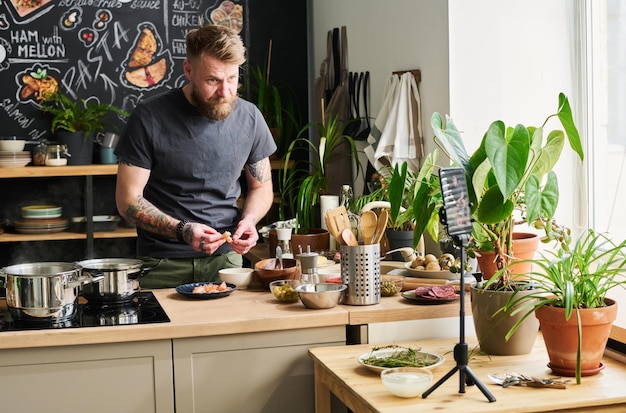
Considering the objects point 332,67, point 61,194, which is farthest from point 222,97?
point 61,194

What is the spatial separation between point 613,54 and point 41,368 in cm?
244

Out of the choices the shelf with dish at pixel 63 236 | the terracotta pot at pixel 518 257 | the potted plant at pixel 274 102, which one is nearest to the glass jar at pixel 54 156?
the shelf with dish at pixel 63 236

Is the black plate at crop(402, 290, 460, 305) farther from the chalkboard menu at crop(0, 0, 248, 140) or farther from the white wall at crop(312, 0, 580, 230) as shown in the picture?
the chalkboard menu at crop(0, 0, 248, 140)

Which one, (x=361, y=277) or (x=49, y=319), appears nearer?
(x=49, y=319)

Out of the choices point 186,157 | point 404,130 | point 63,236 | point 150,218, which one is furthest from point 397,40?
point 63,236

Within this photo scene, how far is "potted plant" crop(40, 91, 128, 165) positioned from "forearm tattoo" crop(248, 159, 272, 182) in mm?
2096

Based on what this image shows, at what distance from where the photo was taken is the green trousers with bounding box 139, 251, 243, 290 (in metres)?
3.38

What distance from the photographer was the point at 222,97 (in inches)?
127


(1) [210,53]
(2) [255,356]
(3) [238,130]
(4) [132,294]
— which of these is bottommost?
(2) [255,356]

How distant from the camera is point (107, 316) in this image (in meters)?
2.62

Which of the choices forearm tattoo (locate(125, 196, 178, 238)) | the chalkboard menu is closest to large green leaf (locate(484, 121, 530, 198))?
forearm tattoo (locate(125, 196, 178, 238))

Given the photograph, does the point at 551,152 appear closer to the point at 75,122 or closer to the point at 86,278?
the point at 86,278

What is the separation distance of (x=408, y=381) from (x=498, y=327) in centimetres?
46

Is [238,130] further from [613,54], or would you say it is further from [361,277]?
[613,54]
